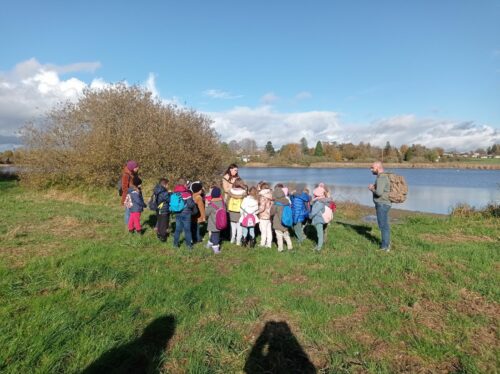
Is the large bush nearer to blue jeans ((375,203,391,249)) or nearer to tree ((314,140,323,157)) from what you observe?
blue jeans ((375,203,391,249))

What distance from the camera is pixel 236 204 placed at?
8.77 m

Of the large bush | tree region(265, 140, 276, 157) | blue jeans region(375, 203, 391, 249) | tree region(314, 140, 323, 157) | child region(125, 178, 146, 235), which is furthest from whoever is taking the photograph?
tree region(265, 140, 276, 157)

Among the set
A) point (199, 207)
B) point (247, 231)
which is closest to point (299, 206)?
point (247, 231)

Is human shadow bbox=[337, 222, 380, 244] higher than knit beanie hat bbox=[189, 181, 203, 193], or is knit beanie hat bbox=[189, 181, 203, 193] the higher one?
knit beanie hat bbox=[189, 181, 203, 193]

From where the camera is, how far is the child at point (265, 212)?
8.55 m

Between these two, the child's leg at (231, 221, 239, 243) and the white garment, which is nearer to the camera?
the white garment

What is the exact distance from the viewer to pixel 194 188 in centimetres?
884

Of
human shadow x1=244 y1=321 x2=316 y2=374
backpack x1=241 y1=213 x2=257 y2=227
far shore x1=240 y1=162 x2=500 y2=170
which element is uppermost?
backpack x1=241 y1=213 x2=257 y2=227

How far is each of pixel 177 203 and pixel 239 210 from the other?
157 centimetres

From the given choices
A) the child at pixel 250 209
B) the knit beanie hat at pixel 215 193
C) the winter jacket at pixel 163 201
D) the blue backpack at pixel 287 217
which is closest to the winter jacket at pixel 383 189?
the blue backpack at pixel 287 217

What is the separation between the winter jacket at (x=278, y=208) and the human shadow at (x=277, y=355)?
4050 millimetres

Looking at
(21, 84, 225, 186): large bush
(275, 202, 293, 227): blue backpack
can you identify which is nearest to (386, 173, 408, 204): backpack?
(275, 202, 293, 227): blue backpack

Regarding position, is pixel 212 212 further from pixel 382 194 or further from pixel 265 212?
pixel 382 194

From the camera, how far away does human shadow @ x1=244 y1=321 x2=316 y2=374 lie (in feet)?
12.1
